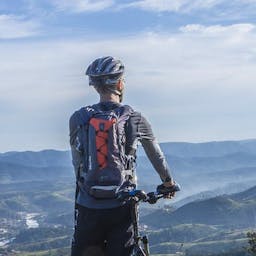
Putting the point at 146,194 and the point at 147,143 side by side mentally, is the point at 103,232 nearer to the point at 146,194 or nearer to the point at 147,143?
the point at 146,194

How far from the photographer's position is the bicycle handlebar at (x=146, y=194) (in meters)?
7.17

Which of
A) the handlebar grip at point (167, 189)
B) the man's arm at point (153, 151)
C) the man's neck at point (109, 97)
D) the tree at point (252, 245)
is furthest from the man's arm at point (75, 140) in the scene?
the tree at point (252, 245)

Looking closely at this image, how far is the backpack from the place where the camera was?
731 cm

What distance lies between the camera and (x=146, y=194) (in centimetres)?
716

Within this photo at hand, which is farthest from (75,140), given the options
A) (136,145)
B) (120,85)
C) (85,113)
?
(120,85)

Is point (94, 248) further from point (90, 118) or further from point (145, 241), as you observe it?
point (90, 118)

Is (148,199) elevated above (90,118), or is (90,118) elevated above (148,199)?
(90,118)

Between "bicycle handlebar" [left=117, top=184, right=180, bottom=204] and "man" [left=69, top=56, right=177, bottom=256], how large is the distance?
0.07 metres

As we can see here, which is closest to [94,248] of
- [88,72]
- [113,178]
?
[113,178]

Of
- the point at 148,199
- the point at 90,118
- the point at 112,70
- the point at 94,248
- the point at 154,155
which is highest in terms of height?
the point at 112,70

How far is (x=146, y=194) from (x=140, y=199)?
0.11 m

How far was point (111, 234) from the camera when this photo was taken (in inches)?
296

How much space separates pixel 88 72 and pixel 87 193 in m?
1.56

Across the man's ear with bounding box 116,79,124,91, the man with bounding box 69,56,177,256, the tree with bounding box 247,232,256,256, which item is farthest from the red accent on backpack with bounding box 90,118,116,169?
the tree with bounding box 247,232,256,256
